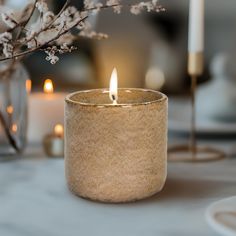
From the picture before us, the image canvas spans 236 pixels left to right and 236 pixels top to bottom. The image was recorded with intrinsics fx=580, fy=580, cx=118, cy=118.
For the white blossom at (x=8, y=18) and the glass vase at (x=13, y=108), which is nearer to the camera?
the white blossom at (x=8, y=18)

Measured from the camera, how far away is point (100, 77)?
5.07ft

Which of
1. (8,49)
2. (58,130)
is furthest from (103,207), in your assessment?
(58,130)

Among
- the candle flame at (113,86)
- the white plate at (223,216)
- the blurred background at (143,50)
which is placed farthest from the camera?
the blurred background at (143,50)

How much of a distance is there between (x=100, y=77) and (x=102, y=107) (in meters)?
0.91

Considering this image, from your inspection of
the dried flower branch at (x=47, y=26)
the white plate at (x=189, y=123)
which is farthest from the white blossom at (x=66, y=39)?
the white plate at (x=189, y=123)

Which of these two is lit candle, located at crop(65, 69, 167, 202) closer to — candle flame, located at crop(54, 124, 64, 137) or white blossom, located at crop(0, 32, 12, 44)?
white blossom, located at crop(0, 32, 12, 44)

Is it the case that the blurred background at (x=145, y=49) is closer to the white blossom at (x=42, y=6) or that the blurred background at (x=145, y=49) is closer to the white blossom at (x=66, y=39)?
the white blossom at (x=66, y=39)

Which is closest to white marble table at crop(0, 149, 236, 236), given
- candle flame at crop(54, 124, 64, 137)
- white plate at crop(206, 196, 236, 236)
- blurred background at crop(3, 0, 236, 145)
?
white plate at crop(206, 196, 236, 236)

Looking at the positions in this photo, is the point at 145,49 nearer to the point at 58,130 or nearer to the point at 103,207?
the point at 58,130

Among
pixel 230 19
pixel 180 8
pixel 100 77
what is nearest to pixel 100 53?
pixel 100 77

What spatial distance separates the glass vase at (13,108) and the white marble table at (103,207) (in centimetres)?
7

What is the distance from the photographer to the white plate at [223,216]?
0.57m

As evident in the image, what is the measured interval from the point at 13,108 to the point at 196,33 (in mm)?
303

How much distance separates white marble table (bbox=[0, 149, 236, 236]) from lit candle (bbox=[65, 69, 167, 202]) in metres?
0.02
